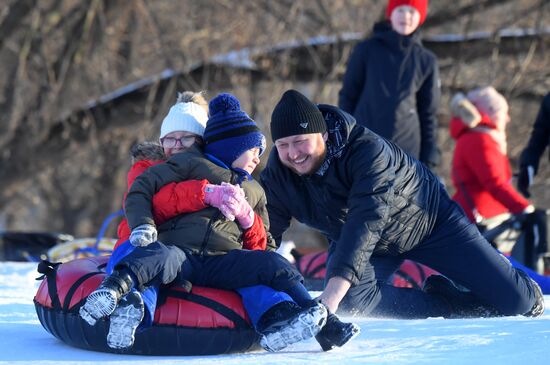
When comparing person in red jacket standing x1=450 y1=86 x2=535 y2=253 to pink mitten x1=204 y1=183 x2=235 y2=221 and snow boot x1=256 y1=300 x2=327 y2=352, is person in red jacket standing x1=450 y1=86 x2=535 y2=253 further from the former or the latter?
snow boot x1=256 y1=300 x2=327 y2=352

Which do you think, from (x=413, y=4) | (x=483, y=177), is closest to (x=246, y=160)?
(x=413, y=4)

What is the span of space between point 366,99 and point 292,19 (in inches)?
272

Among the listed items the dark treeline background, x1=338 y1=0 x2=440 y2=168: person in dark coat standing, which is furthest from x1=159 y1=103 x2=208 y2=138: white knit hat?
the dark treeline background

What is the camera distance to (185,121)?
4914 millimetres

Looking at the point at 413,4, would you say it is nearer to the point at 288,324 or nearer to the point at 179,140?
the point at 179,140

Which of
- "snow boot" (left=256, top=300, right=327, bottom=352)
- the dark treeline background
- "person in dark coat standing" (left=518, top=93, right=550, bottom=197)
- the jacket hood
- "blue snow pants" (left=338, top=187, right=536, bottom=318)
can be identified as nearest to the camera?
"snow boot" (left=256, top=300, right=327, bottom=352)

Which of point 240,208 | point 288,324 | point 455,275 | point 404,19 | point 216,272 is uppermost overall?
point 404,19

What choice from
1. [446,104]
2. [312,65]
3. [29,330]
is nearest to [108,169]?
[312,65]

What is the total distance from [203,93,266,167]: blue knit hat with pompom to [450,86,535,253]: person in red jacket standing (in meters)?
3.39

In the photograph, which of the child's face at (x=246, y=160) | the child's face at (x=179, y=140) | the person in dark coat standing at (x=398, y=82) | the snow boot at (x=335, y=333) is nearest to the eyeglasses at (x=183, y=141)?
the child's face at (x=179, y=140)

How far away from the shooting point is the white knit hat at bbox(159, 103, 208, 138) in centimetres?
491

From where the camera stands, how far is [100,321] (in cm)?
406

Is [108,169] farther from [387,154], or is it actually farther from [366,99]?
[387,154]

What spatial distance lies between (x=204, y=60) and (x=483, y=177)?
6.59 metres
